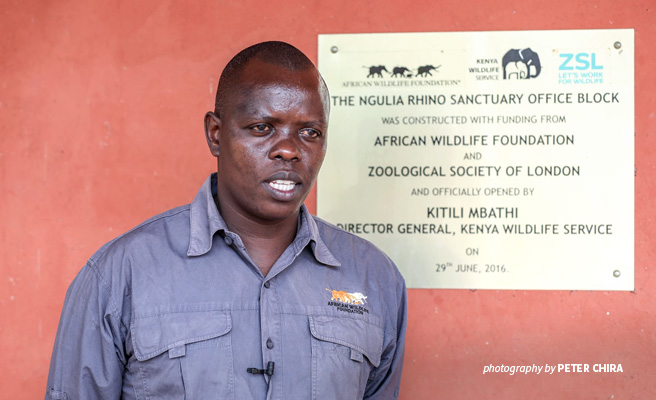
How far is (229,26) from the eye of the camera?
220cm

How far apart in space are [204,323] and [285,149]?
421mm

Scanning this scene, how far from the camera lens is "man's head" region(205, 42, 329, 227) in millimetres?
1564

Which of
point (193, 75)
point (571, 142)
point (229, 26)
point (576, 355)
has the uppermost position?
point (229, 26)

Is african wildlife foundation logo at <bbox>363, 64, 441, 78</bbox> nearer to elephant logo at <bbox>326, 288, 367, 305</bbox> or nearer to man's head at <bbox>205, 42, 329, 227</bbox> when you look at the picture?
man's head at <bbox>205, 42, 329, 227</bbox>

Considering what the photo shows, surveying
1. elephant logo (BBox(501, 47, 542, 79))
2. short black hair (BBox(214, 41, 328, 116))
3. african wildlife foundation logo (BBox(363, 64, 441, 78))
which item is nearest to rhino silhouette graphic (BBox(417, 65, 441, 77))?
african wildlife foundation logo (BBox(363, 64, 441, 78))

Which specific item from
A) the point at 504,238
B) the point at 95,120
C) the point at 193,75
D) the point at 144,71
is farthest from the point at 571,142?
the point at 95,120

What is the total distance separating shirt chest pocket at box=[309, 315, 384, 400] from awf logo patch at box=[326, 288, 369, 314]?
3 cm

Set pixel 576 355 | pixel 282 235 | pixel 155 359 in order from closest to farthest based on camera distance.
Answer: pixel 155 359
pixel 282 235
pixel 576 355

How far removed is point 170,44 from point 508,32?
41.5 inches

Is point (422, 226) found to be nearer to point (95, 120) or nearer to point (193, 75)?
point (193, 75)

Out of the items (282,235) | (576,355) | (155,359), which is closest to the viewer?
(155,359)

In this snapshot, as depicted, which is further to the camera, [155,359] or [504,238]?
[504,238]

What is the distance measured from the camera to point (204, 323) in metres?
1.52

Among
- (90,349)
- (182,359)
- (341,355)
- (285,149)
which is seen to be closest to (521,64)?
(285,149)
